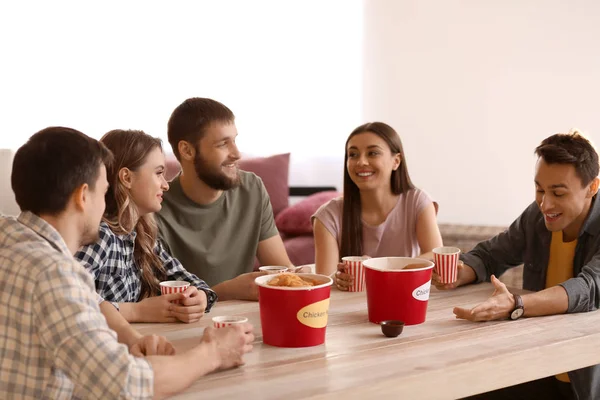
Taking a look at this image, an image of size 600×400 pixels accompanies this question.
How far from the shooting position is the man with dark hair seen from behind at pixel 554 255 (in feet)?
5.84

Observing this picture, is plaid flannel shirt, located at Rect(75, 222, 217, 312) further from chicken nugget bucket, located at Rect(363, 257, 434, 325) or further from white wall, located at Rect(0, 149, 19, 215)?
white wall, located at Rect(0, 149, 19, 215)

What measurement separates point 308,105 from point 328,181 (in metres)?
0.53

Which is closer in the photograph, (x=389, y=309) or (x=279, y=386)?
(x=279, y=386)

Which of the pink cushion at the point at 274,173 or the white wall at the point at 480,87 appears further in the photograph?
the pink cushion at the point at 274,173

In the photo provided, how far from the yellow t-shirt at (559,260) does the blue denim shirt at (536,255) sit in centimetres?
1

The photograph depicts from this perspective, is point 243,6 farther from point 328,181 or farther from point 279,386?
point 279,386

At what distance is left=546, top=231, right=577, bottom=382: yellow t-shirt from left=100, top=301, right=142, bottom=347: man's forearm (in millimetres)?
1252

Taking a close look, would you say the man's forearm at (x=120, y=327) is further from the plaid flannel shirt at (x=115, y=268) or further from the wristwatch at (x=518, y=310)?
the wristwatch at (x=518, y=310)

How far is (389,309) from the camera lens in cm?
170

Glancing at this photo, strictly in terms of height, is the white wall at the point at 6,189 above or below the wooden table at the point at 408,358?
below

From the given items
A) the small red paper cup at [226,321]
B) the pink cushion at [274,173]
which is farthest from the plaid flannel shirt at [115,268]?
the pink cushion at [274,173]

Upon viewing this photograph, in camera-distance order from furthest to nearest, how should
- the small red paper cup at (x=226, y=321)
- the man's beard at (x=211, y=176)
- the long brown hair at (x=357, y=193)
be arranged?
the long brown hair at (x=357, y=193), the man's beard at (x=211, y=176), the small red paper cup at (x=226, y=321)

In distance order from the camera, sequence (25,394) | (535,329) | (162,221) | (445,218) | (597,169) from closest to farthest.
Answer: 1. (25,394)
2. (535,329)
3. (597,169)
4. (162,221)
5. (445,218)

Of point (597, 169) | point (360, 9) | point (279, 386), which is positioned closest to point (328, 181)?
point (360, 9)
